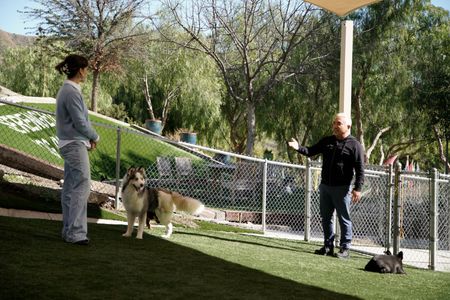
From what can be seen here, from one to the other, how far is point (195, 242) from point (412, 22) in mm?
26009

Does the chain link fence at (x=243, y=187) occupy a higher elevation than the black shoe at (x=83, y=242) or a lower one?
higher

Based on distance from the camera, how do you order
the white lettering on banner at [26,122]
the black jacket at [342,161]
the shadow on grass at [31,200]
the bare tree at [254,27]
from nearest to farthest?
1. the black jacket at [342,161]
2. the shadow on grass at [31,200]
3. the white lettering on banner at [26,122]
4. the bare tree at [254,27]

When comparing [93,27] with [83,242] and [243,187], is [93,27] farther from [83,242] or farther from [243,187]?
[83,242]

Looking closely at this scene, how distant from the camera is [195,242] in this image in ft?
27.6

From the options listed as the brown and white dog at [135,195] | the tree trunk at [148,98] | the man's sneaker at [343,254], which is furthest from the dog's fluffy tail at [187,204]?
the tree trunk at [148,98]

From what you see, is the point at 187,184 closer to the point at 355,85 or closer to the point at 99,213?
the point at 99,213

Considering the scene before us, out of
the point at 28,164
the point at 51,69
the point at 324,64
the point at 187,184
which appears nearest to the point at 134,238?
the point at 28,164

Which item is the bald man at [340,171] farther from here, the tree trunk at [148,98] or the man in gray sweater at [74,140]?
the tree trunk at [148,98]

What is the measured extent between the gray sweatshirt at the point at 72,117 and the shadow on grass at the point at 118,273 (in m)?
1.11

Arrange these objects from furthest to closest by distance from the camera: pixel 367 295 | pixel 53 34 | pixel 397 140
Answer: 1. pixel 397 140
2. pixel 53 34
3. pixel 367 295

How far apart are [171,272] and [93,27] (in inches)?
946

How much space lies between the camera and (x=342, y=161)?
8227 millimetres

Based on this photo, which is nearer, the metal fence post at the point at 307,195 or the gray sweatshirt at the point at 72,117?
the gray sweatshirt at the point at 72,117

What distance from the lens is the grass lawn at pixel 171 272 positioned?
15.3 feet
